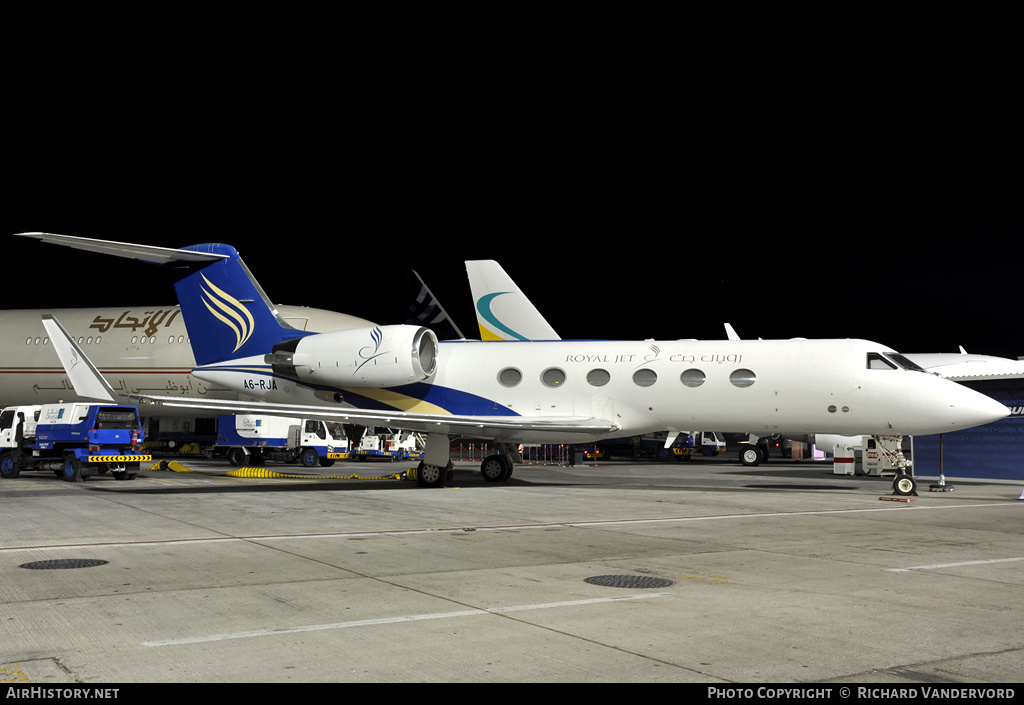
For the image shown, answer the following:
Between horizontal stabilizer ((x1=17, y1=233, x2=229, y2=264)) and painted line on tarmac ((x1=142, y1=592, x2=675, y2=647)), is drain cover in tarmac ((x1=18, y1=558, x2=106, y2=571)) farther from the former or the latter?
horizontal stabilizer ((x1=17, y1=233, x2=229, y2=264))

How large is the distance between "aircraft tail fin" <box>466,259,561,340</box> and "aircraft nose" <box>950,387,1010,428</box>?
14.6 meters

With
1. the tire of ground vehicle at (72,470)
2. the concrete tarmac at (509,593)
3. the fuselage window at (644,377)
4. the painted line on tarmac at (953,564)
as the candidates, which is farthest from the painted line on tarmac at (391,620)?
the tire of ground vehicle at (72,470)

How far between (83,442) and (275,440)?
9310 millimetres

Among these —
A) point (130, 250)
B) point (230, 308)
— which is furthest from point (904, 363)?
point (130, 250)

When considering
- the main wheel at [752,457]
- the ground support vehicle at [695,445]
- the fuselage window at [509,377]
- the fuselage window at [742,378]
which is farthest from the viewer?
the ground support vehicle at [695,445]

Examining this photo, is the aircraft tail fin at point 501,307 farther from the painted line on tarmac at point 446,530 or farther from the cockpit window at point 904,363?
the painted line on tarmac at point 446,530

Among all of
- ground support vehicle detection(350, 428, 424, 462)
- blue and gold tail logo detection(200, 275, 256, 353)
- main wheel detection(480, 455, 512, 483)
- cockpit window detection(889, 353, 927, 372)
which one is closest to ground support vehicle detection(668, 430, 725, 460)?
ground support vehicle detection(350, 428, 424, 462)

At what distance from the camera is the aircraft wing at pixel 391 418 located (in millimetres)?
17734

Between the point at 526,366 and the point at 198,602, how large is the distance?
13284 mm

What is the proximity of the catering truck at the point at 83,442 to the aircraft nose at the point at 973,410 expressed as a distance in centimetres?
1883

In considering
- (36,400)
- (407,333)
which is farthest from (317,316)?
(407,333)

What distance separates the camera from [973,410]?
56.5ft

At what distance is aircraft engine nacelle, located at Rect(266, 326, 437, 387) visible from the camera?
760 inches
